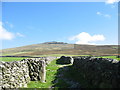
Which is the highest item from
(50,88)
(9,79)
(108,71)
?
(108,71)

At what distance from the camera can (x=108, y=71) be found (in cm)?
1315

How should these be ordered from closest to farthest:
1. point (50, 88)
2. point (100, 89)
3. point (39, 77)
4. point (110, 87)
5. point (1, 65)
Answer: point (110, 87) → point (100, 89) → point (1, 65) → point (50, 88) → point (39, 77)

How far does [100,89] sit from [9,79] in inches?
372

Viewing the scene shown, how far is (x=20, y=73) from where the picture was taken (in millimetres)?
18609

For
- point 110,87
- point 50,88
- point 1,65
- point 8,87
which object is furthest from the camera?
point 50,88

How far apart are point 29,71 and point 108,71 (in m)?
11.6

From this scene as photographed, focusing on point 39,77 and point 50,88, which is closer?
point 50,88

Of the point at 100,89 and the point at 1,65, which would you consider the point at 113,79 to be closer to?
the point at 100,89

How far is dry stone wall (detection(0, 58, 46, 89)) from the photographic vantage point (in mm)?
16141

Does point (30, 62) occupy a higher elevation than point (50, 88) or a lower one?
higher

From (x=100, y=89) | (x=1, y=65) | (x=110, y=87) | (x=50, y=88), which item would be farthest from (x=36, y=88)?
(x=110, y=87)

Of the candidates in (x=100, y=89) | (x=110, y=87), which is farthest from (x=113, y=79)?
(x=100, y=89)

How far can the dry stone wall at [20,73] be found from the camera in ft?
53.0

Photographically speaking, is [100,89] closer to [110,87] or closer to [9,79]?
[110,87]
